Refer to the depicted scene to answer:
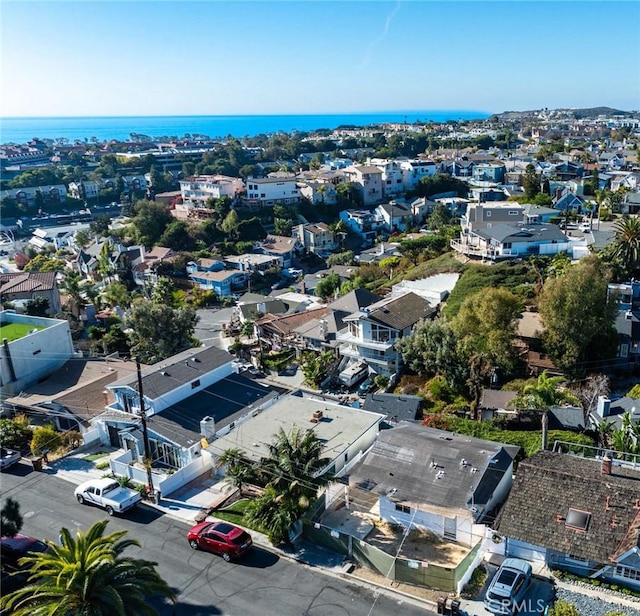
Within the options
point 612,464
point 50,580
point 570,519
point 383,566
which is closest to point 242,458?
point 383,566

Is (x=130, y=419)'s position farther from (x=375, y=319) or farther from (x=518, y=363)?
(x=518, y=363)

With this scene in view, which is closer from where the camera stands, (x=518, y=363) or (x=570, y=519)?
(x=570, y=519)

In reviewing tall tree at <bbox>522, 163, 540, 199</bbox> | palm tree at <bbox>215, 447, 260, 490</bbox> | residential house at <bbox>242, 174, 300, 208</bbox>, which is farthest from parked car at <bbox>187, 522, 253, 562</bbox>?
residential house at <bbox>242, 174, 300, 208</bbox>

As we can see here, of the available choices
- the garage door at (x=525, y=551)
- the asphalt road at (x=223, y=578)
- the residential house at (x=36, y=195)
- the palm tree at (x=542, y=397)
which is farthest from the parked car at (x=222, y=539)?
the residential house at (x=36, y=195)

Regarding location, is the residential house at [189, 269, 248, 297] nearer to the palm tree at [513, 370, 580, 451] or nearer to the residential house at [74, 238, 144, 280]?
the residential house at [74, 238, 144, 280]

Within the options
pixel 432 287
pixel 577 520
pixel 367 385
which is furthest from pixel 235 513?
pixel 432 287

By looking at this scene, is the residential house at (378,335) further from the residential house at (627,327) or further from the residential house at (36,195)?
the residential house at (36,195)
